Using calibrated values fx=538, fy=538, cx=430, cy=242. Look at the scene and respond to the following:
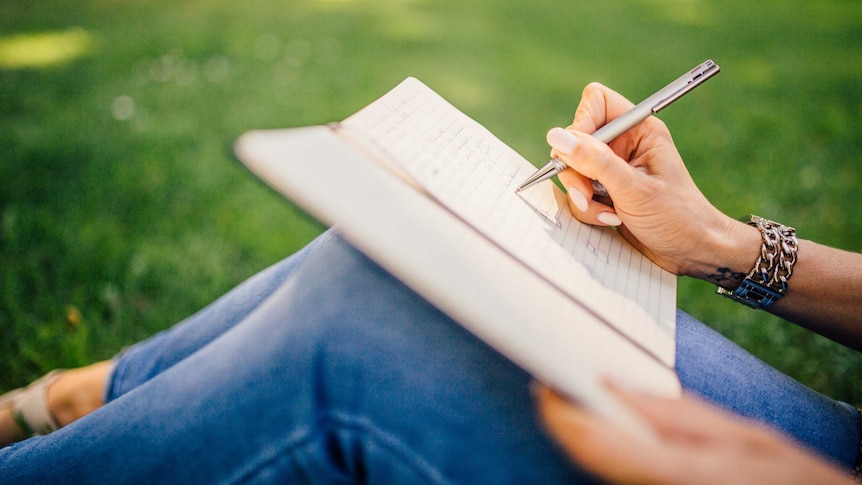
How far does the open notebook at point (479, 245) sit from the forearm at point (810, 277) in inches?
5.1

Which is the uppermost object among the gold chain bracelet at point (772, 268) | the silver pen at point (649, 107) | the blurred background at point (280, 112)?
the silver pen at point (649, 107)

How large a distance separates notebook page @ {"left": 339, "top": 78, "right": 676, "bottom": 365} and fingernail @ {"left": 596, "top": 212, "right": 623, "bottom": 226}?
26mm

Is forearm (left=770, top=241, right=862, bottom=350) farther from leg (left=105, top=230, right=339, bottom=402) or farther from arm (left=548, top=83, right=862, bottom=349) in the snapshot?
leg (left=105, top=230, right=339, bottom=402)

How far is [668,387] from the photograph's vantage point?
593 mm

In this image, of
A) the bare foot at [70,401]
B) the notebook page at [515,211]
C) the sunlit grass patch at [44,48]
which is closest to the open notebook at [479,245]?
the notebook page at [515,211]

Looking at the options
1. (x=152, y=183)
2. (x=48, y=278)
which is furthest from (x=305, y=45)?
(x=48, y=278)

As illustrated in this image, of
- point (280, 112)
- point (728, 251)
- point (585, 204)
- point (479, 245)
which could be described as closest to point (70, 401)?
point (479, 245)

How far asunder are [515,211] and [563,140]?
183 mm

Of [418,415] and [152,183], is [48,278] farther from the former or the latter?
[418,415]

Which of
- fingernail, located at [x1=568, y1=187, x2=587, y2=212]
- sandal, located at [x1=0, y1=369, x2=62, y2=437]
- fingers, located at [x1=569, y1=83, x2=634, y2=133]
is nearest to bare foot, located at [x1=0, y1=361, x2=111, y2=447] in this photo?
sandal, located at [x1=0, y1=369, x2=62, y2=437]

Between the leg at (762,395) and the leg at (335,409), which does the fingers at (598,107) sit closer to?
the leg at (762,395)

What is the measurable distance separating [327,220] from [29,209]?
190 centimetres

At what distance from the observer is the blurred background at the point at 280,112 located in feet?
5.47

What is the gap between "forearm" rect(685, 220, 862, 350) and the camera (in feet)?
2.92
